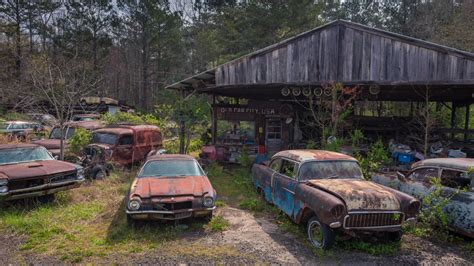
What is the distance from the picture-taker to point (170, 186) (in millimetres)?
6660

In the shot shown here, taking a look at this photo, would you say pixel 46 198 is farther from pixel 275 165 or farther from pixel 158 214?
pixel 275 165

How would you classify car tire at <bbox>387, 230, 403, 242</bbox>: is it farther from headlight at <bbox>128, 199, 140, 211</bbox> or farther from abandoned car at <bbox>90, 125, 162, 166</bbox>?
abandoned car at <bbox>90, 125, 162, 166</bbox>

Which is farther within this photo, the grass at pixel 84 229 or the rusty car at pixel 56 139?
the rusty car at pixel 56 139

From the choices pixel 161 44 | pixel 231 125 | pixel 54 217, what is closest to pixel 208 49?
pixel 161 44

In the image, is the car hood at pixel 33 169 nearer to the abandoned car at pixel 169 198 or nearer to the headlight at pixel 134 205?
the abandoned car at pixel 169 198

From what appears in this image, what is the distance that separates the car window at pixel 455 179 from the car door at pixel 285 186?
2.93 meters

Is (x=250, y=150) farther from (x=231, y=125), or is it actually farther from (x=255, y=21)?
(x=255, y=21)

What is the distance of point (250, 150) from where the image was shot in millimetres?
14461

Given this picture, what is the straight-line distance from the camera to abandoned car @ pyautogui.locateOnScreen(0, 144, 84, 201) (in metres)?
7.16

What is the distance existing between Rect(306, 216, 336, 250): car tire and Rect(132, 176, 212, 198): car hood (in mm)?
2169

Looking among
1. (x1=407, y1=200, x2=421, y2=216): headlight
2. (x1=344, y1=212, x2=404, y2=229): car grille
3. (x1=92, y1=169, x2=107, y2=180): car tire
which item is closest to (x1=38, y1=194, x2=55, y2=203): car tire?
(x1=92, y1=169, x2=107, y2=180): car tire

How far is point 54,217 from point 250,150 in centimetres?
874

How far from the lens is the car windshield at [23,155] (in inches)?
326

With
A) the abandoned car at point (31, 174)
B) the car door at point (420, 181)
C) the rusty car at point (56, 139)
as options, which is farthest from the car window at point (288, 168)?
the rusty car at point (56, 139)
